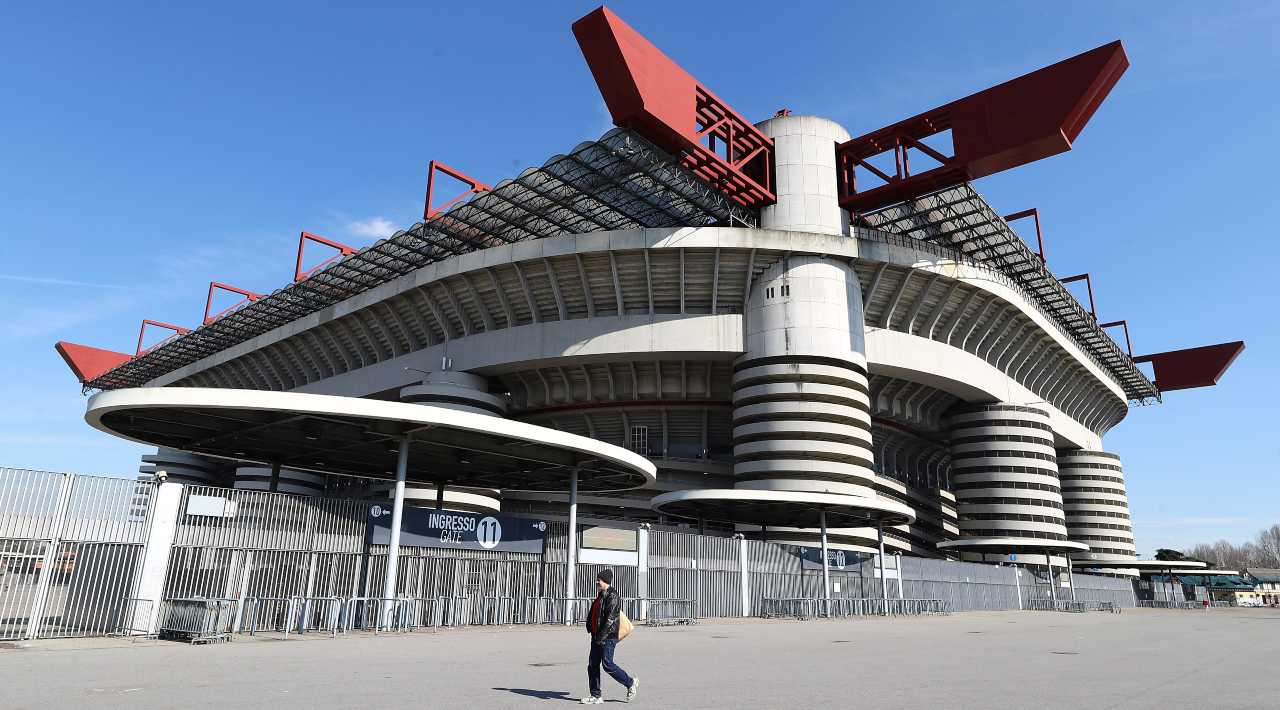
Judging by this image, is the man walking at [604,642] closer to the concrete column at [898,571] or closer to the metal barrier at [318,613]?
the metal barrier at [318,613]

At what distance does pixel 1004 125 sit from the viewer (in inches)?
1700

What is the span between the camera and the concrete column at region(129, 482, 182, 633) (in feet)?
57.8

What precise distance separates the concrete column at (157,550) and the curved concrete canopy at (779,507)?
23147mm

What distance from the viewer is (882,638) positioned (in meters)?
21.4

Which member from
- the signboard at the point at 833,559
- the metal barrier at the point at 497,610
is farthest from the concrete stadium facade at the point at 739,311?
the metal barrier at the point at 497,610

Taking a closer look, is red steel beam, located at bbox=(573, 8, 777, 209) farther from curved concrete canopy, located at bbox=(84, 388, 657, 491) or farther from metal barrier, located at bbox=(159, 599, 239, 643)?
metal barrier, located at bbox=(159, 599, 239, 643)

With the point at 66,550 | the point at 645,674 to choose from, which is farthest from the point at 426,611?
the point at 645,674

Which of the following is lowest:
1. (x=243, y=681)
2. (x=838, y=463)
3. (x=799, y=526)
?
(x=243, y=681)

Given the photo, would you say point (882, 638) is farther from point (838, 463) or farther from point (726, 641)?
point (838, 463)

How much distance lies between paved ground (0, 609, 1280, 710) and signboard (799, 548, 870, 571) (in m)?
17.2

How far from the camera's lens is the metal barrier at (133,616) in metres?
17.5

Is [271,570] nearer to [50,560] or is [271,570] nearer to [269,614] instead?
[269,614]

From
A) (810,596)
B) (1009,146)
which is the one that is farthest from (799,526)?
(1009,146)

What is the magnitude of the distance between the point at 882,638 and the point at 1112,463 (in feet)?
243
